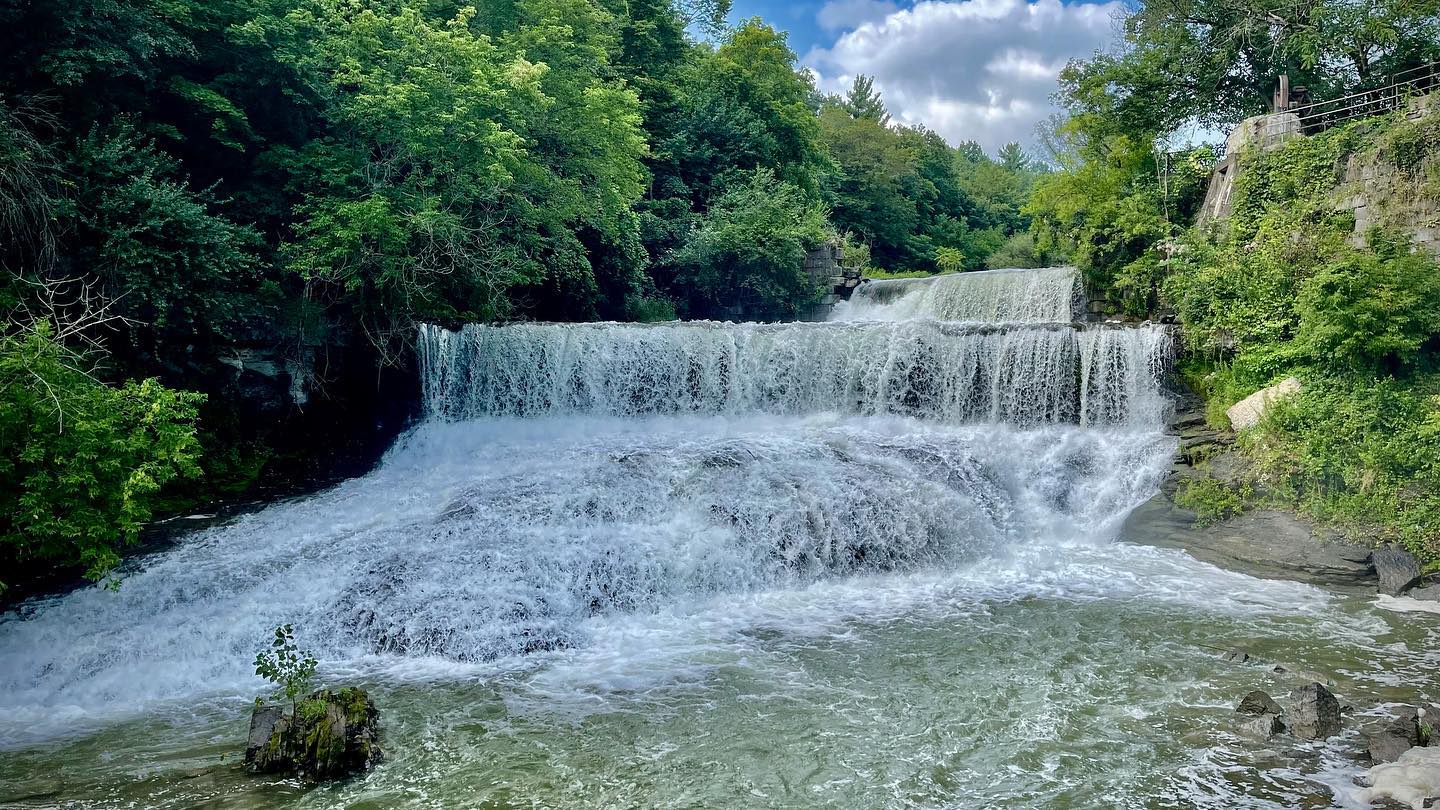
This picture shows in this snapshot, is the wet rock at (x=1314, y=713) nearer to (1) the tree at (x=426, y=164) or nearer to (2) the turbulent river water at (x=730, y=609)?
(2) the turbulent river water at (x=730, y=609)

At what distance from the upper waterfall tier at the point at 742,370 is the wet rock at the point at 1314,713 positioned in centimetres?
792

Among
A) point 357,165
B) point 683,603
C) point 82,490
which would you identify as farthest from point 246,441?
point 683,603

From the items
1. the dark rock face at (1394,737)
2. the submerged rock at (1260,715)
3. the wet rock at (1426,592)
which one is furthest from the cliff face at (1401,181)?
the submerged rock at (1260,715)

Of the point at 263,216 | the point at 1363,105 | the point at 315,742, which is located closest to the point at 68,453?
the point at 315,742

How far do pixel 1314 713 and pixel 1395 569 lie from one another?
4.66 metres

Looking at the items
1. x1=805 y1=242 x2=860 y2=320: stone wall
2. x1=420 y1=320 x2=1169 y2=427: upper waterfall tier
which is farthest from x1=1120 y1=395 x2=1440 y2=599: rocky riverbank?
x1=805 y1=242 x2=860 y2=320: stone wall

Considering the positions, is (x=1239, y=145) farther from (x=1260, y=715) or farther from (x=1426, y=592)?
(x=1260, y=715)

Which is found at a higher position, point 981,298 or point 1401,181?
point 1401,181

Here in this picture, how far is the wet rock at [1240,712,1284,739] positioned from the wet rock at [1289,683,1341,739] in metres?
0.10

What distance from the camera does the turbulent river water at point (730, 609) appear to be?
18.0ft

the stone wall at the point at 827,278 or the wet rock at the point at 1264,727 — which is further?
the stone wall at the point at 827,278

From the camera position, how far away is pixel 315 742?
5.42m

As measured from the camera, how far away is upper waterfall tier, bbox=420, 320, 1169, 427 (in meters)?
13.9

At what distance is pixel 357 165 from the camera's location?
521 inches
